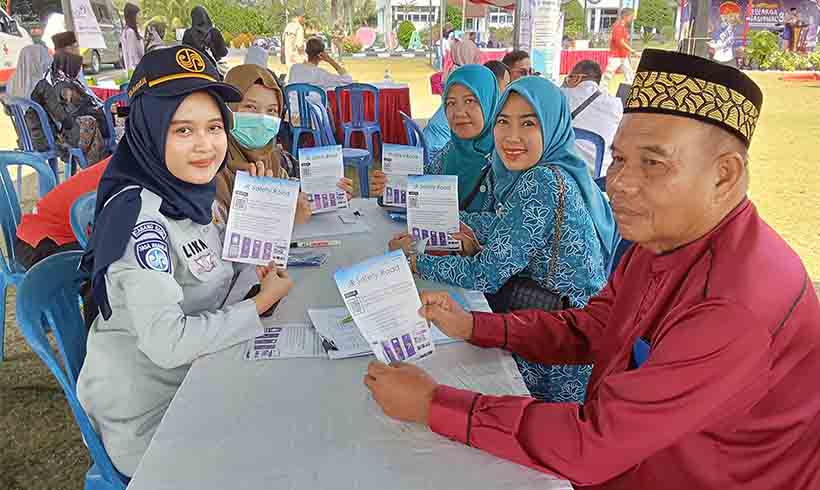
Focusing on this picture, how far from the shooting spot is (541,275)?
2113 millimetres

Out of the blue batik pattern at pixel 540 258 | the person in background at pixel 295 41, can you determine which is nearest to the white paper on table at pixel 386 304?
the blue batik pattern at pixel 540 258

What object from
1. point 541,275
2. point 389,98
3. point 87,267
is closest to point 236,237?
point 87,267

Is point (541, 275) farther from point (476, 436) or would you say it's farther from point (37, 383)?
point (37, 383)

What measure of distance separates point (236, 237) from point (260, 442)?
2.54ft

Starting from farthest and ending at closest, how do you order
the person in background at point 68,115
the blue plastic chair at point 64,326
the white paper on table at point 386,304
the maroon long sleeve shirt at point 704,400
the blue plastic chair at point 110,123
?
the blue plastic chair at point 110,123
the person in background at point 68,115
the blue plastic chair at point 64,326
the white paper on table at point 386,304
the maroon long sleeve shirt at point 704,400

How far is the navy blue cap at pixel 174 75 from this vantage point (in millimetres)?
1664

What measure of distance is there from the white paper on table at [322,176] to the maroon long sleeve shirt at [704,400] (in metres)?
1.66

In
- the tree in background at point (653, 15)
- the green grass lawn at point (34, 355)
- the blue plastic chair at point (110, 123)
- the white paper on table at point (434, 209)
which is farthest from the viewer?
the tree in background at point (653, 15)

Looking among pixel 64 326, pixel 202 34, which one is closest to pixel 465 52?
pixel 202 34

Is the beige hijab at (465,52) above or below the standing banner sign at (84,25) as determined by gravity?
below

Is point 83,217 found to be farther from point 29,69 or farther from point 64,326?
point 29,69

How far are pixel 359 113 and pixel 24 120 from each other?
3508 millimetres

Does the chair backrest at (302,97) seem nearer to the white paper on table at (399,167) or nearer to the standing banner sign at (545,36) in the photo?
the standing banner sign at (545,36)

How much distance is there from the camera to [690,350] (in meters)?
0.98
